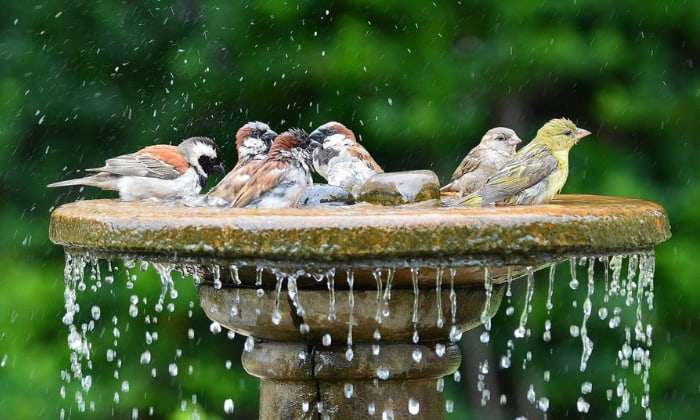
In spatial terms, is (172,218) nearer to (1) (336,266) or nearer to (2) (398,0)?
(1) (336,266)

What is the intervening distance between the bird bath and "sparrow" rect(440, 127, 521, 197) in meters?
1.02

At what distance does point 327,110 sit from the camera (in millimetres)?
6262

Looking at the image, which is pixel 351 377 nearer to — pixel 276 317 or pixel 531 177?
pixel 276 317

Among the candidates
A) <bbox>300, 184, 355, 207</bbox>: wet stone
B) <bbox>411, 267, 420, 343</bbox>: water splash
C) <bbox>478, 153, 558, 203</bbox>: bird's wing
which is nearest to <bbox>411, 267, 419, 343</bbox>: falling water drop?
<bbox>411, 267, 420, 343</bbox>: water splash

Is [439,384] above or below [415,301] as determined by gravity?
below

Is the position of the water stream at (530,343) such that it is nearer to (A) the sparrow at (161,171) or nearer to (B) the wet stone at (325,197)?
(A) the sparrow at (161,171)

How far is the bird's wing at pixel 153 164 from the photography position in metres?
5.11

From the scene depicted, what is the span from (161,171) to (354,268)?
221 centimetres

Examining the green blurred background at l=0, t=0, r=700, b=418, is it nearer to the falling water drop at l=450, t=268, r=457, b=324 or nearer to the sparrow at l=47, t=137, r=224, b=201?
the sparrow at l=47, t=137, r=224, b=201

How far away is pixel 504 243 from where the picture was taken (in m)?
3.08

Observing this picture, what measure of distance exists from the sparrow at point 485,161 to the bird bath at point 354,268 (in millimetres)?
1016

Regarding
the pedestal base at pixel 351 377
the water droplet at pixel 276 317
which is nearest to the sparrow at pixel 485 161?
the pedestal base at pixel 351 377

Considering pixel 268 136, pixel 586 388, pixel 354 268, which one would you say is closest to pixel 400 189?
pixel 354 268

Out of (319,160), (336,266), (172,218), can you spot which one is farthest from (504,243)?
(319,160)
